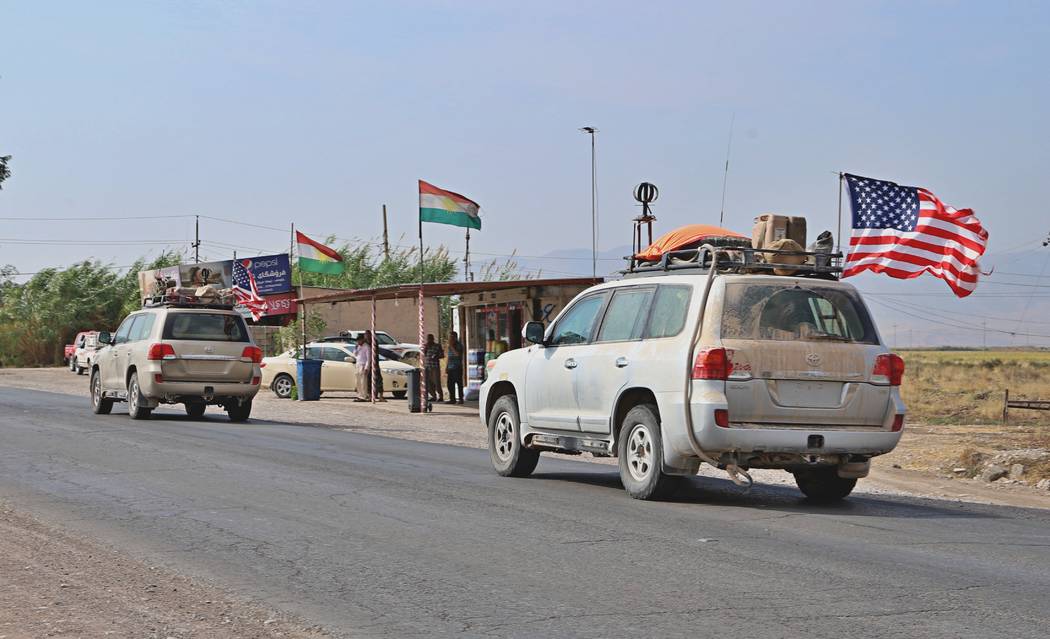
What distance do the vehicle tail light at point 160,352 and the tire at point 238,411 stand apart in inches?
71.8

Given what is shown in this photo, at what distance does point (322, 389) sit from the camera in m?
35.9

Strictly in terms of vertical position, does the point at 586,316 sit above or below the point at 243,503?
above

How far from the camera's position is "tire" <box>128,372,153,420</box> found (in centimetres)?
2267

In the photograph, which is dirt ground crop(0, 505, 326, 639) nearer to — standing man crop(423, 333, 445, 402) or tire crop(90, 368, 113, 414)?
tire crop(90, 368, 113, 414)

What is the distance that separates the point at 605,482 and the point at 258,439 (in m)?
7.31

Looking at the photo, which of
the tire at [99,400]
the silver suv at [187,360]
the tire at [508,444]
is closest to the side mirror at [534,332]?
the tire at [508,444]

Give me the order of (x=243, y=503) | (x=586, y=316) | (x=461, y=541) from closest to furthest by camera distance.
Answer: (x=461, y=541)
(x=243, y=503)
(x=586, y=316)

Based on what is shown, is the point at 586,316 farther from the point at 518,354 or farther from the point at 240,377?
the point at 240,377

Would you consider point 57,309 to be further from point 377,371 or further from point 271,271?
point 377,371

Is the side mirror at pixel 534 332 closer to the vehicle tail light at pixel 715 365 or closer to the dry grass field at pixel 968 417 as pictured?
the vehicle tail light at pixel 715 365

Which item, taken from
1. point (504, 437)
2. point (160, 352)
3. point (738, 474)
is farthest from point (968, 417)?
point (738, 474)

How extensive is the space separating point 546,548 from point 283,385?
29585 mm

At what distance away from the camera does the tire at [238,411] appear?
23.7 meters

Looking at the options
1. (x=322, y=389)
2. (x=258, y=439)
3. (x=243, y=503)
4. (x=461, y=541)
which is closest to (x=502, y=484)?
(x=243, y=503)
